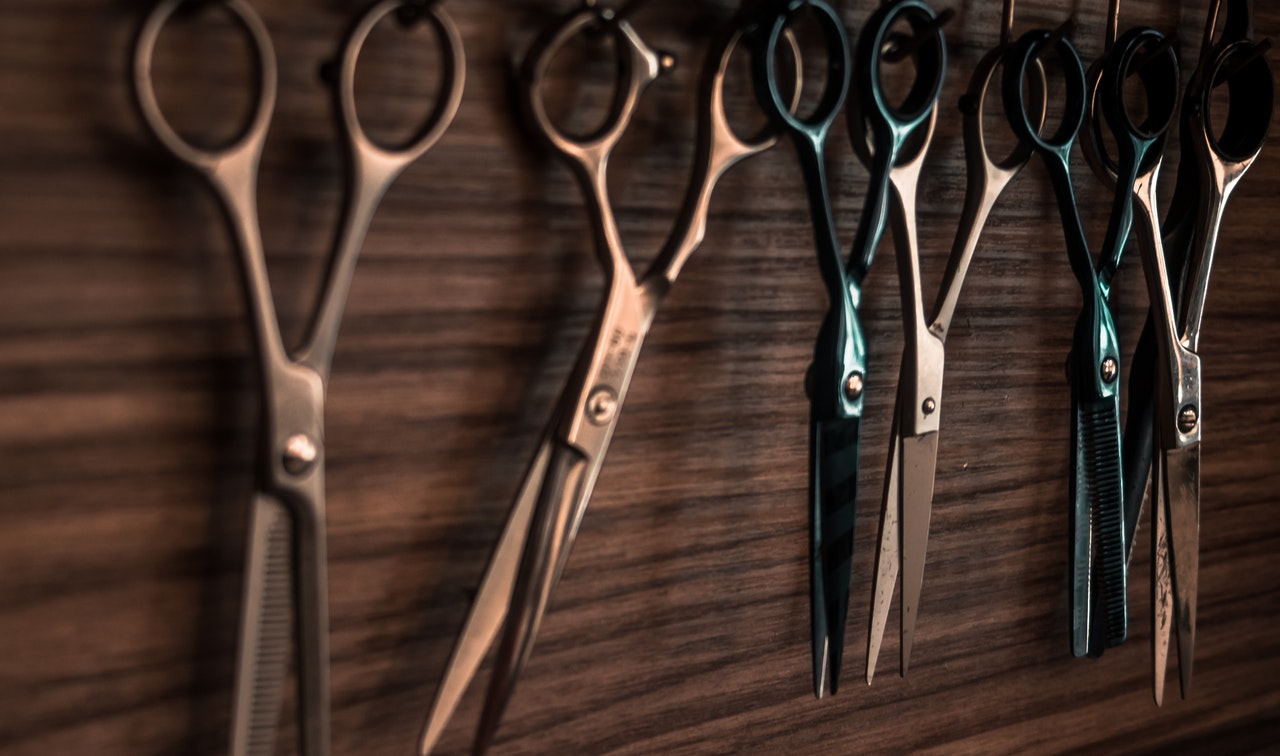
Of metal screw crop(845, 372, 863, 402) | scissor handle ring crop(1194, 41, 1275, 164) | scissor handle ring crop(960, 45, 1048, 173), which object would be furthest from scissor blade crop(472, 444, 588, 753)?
scissor handle ring crop(1194, 41, 1275, 164)

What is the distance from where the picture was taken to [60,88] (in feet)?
1.13

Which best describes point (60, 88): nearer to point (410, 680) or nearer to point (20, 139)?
point (20, 139)

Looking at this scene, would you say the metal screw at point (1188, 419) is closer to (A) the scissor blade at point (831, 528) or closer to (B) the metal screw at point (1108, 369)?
(B) the metal screw at point (1108, 369)

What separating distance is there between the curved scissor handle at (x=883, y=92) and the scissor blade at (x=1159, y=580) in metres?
0.19

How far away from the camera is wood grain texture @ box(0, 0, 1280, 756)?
0.36 m

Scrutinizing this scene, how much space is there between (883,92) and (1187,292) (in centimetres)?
17

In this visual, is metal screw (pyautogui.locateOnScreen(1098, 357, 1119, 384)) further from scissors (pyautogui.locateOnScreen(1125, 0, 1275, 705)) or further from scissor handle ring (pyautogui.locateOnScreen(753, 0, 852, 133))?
scissor handle ring (pyautogui.locateOnScreen(753, 0, 852, 133))

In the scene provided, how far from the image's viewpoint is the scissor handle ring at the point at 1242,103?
1.73 feet

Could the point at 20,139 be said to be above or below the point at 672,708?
above

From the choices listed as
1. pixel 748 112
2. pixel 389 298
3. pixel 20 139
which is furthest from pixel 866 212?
pixel 20 139

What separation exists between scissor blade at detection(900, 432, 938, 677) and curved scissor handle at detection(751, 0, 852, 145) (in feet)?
0.40

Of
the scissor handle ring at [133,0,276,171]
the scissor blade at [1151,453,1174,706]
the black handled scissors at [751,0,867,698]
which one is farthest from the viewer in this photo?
the scissor blade at [1151,453,1174,706]

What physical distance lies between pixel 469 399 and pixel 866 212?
16 cm

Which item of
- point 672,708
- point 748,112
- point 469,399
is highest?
point 748,112
